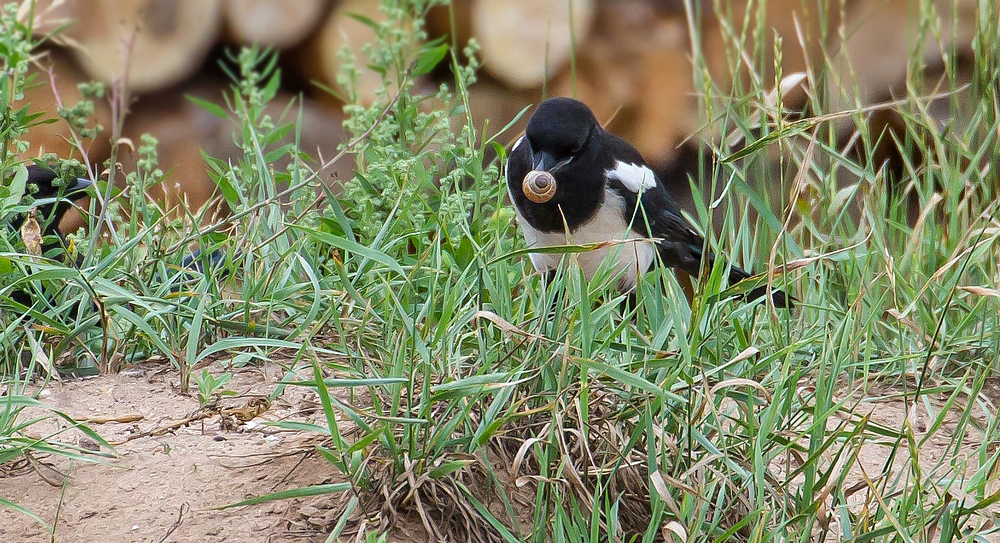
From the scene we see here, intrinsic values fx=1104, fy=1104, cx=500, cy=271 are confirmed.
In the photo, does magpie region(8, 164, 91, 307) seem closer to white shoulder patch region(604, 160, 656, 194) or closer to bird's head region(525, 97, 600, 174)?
bird's head region(525, 97, 600, 174)

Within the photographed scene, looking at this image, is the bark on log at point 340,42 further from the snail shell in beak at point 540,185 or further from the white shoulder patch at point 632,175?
the snail shell in beak at point 540,185

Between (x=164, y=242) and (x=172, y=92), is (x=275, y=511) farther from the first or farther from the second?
(x=172, y=92)

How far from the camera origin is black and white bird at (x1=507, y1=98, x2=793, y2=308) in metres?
2.25

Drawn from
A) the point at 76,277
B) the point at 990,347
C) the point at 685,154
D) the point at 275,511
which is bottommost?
the point at 685,154

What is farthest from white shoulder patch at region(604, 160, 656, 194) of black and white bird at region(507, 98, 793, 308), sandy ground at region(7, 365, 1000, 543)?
sandy ground at region(7, 365, 1000, 543)

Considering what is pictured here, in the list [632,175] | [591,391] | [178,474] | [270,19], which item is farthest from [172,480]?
[270,19]

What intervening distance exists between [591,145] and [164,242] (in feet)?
3.08

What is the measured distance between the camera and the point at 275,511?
1.26 m

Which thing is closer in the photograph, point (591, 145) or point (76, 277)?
point (76, 277)

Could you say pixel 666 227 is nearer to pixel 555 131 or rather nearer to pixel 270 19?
pixel 555 131

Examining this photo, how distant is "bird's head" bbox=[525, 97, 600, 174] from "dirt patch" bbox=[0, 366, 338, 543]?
2.96ft

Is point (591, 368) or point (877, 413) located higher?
point (591, 368)

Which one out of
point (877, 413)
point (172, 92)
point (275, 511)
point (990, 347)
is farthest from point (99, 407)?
point (172, 92)

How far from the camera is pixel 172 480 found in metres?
1.30
